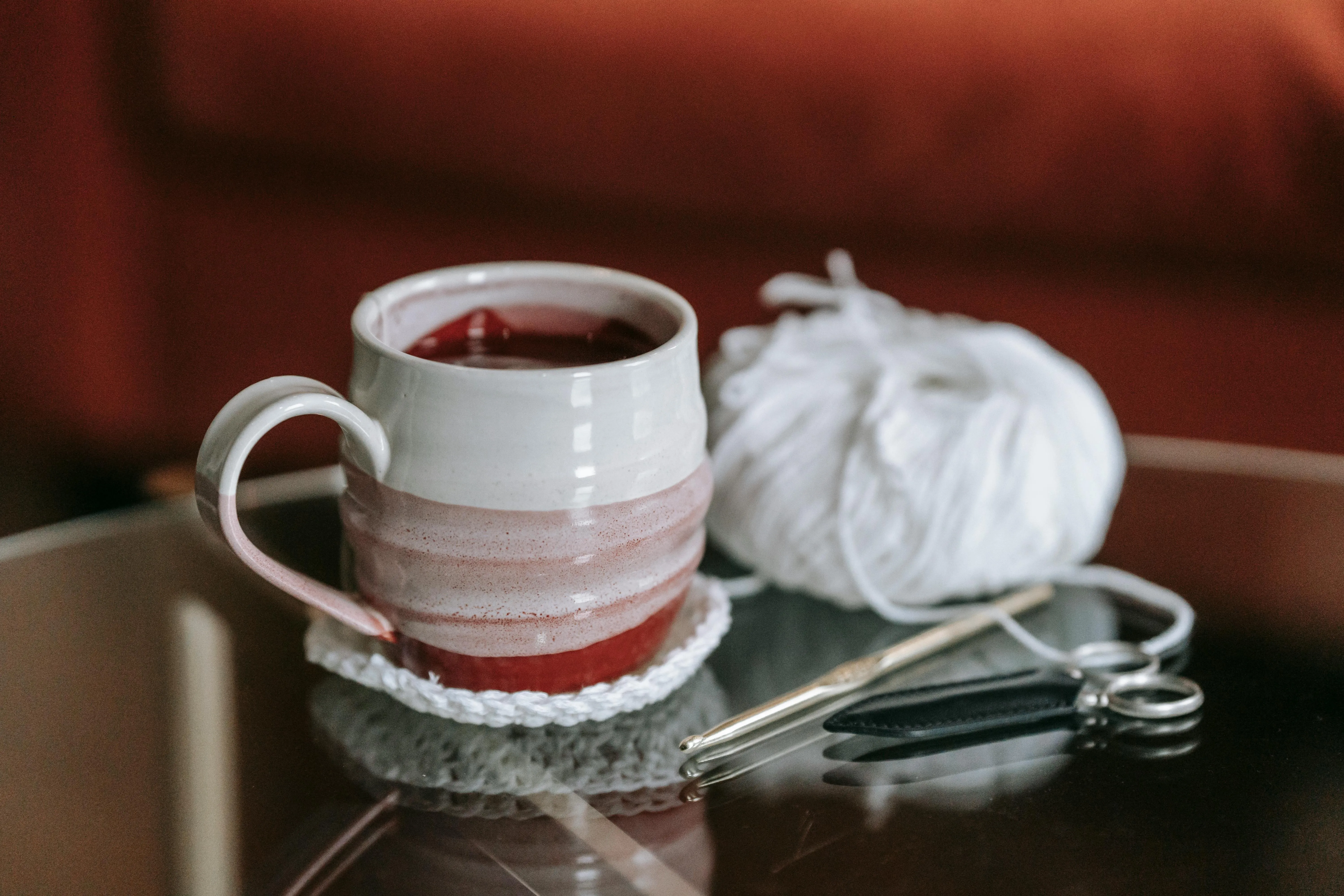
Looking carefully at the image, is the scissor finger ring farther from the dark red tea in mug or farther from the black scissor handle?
the dark red tea in mug

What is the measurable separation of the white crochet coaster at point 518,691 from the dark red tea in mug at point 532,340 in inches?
3.7

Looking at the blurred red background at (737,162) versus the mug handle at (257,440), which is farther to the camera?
the blurred red background at (737,162)

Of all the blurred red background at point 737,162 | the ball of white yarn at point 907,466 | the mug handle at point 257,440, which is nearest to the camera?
the mug handle at point 257,440

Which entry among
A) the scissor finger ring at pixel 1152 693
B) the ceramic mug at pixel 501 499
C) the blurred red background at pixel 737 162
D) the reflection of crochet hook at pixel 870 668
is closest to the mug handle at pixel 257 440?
the ceramic mug at pixel 501 499

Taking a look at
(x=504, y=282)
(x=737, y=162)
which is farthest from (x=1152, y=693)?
(x=737, y=162)

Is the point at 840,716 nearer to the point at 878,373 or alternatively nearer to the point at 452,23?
the point at 878,373

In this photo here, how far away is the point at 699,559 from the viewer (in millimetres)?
389

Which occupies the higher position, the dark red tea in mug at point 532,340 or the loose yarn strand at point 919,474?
the dark red tea in mug at point 532,340

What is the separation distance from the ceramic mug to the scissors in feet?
0.26

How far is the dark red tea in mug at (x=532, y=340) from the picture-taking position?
1.28ft

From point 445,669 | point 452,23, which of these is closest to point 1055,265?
point 452,23

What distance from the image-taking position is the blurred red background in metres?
0.69

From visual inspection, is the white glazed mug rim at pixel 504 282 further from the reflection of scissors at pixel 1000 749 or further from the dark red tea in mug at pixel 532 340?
the reflection of scissors at pixel 1000 749

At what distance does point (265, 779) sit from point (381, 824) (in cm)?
4
